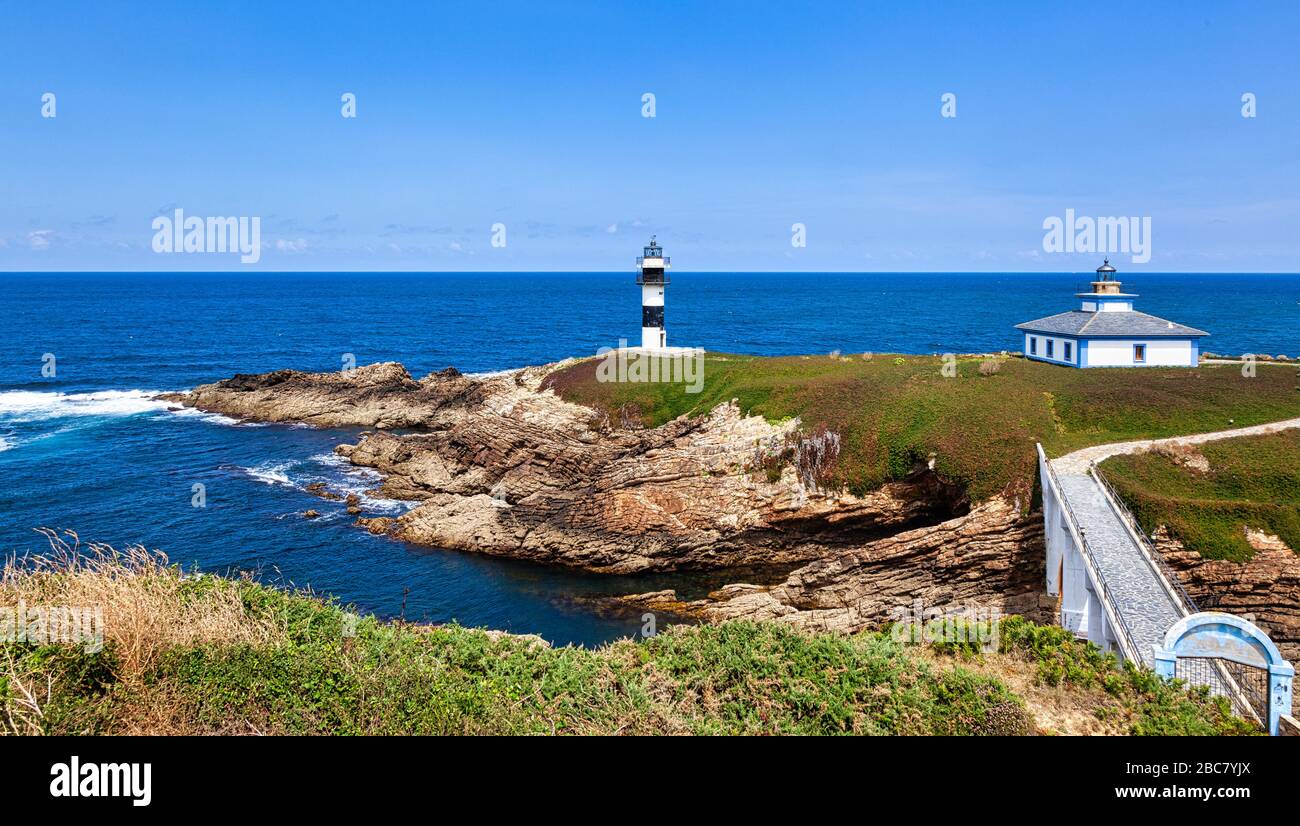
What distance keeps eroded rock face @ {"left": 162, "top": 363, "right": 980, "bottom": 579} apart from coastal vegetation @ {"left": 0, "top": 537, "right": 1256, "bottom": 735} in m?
16.3

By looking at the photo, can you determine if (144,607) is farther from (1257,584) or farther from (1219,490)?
(1219,490)

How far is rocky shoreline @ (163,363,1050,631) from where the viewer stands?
93.0ft

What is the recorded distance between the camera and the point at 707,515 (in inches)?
1342

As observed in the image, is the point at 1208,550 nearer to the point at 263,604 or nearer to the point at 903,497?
the point at 903,497

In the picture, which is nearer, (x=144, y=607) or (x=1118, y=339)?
(x=144, y=607)

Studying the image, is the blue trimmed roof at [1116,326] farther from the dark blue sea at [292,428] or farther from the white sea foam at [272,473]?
the white sea foam at [272,473]

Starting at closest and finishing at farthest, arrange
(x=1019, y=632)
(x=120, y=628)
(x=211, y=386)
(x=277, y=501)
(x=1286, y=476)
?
(x=120, y=628) < (x=1019, y=632) < (x=1286, y=476) < (x=277, y=501) < (x=211, y=386)

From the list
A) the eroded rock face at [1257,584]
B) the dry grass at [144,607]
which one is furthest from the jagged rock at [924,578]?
the dry grass at [144,607]

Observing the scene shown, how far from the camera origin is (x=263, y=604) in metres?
14.7

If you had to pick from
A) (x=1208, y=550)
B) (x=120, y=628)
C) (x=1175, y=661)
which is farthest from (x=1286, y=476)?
(x=120, y=628)

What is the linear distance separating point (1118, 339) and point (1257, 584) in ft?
68.9

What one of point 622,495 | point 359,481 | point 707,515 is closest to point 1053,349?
point 707,515

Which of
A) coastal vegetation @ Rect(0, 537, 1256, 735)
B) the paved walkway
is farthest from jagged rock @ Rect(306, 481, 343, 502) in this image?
the paved walkway
